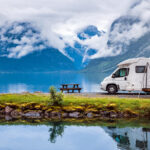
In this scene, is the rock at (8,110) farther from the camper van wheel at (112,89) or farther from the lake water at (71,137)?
the camper van wheel at (112,89)

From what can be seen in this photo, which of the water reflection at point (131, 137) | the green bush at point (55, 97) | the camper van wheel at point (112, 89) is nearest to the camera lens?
the water reflection at point (131, 137)

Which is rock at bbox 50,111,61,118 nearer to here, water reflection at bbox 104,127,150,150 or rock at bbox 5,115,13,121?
rock at bbox 5,115,13,121

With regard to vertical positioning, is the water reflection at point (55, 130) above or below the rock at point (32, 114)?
below

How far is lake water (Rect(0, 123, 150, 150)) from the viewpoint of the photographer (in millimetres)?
16906

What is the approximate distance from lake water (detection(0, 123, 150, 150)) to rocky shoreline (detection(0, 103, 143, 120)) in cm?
259

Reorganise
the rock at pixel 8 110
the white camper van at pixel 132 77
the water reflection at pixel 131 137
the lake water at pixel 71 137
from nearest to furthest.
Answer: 1. the lake water at pixel 71 137
2. the water reflection at pixel 131 137
3. the rock at pixel 8 110
4. the white camper van at pixel 132 77

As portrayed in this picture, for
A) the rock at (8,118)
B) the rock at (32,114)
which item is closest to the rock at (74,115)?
the rock at (32,114)

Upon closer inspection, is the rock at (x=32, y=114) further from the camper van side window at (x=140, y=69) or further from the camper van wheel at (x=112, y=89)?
the camper van side window at (x=140, y=69)

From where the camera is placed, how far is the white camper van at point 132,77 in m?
29.5

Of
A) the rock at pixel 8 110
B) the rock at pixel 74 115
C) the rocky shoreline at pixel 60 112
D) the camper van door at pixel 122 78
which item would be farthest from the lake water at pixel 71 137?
the camper van door at pixel 122 78

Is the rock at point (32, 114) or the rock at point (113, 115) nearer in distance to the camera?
the rock at point (113, 115)

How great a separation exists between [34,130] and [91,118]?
528 cm

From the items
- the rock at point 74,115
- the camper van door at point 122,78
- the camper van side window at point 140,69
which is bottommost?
the rock at point 74,115

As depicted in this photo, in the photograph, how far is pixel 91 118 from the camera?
2373 cm
